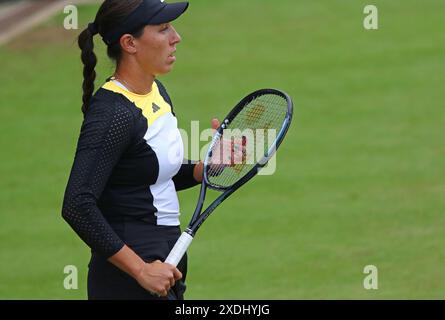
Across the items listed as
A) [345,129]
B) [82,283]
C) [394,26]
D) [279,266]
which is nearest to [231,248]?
[279,266]

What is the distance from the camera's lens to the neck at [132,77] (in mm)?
4766

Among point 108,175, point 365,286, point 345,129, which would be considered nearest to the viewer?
point 108,175

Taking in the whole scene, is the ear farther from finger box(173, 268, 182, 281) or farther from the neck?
finger box(173, 268, 182, 281)

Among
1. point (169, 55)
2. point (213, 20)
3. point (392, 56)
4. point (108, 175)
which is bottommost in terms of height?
point (108, 175)

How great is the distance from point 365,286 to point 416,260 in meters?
0.60

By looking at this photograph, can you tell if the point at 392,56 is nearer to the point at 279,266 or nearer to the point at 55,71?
the point at 55,71

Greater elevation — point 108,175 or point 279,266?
point 279,266

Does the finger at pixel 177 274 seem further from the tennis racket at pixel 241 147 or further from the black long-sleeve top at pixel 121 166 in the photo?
the black long-sleeve top at pixel 121 166

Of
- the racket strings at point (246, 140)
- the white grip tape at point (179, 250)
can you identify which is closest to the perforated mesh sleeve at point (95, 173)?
the white grip tape at point (179, 250)

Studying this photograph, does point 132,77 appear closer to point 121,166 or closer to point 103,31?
point 103,31

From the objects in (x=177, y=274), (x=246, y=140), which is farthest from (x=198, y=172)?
(x=177, y=274)

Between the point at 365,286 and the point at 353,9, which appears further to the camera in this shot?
the point at 353,9

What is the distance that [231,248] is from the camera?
8773 mm

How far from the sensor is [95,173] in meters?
4.49
